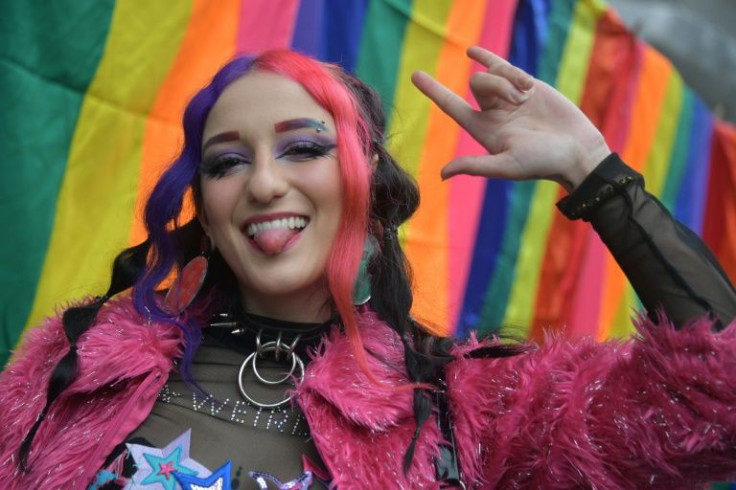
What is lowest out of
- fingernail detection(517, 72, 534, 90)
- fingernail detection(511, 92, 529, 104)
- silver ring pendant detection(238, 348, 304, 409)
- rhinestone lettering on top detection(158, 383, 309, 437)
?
rhinestone lettering on top detection(158, 383, 309, 437)

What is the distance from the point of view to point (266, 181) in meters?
1.24

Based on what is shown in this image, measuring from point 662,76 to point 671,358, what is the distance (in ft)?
7.02

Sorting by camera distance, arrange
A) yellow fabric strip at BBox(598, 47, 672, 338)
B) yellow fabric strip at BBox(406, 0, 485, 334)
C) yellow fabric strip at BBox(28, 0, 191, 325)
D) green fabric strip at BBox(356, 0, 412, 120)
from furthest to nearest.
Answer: yellow fabric strip at BBox(598, 47, 672, 338) < yellow fabric strip at BBox(406, 0, 485, 334) < green fabric strip at BBox(356, 0, 412, 120) < yellow fabric strip at BBox(28, 0, 191, 325)

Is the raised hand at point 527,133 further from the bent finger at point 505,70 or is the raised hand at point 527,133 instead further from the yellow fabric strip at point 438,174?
the yellow fabric strip at point 438,174

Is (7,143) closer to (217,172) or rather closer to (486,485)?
(217,172)

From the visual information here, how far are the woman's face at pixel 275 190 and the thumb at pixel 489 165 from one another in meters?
0.20

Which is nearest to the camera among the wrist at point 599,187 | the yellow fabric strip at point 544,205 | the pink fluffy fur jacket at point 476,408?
the pink fluffy fur jacket at point 476,408

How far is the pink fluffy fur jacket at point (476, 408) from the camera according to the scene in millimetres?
1009

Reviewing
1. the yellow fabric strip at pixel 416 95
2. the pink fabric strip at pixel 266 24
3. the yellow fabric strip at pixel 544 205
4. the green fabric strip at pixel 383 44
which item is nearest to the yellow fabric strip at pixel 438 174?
the yellow fabric strip at pixel 416 95

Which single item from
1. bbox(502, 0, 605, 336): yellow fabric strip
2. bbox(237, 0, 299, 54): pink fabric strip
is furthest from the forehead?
bbox(502, 0, 605, 336): yellow fabric strip

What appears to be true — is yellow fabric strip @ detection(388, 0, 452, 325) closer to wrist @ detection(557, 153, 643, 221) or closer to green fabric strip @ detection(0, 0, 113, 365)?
green fabric strip @ detection(0, 0, 113, 365)

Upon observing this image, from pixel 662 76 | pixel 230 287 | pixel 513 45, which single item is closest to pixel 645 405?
pixel 230 287

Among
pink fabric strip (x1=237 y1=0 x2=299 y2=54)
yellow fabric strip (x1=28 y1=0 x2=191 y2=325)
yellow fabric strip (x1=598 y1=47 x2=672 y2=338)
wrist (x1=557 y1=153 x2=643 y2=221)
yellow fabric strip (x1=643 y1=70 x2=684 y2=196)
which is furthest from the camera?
yellow fabric strip (x1=643 y1=70 x2=684 y2=196)

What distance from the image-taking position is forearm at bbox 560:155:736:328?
1.07 m
